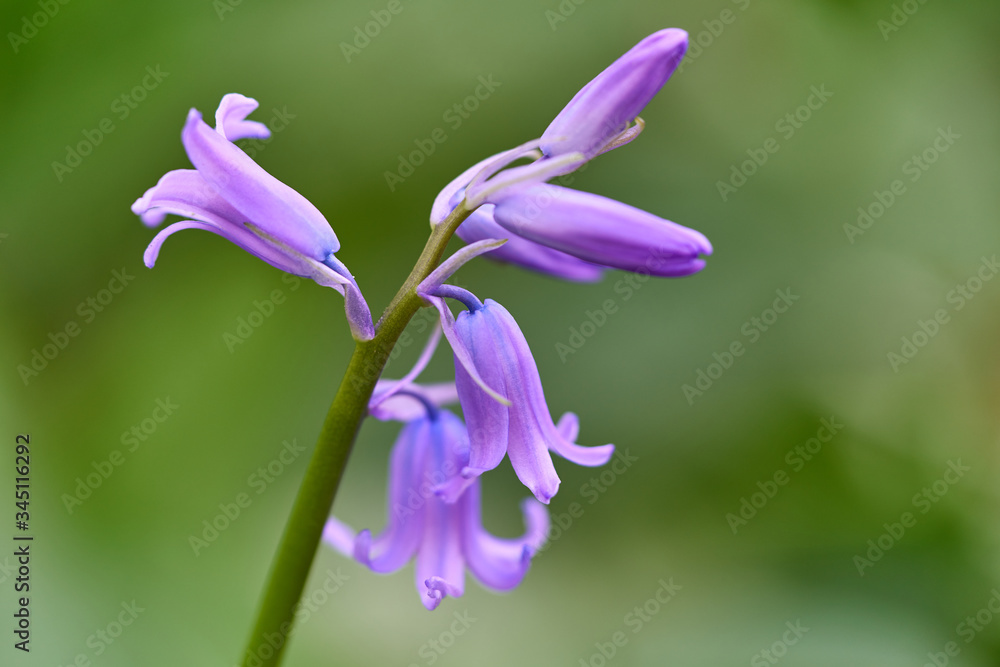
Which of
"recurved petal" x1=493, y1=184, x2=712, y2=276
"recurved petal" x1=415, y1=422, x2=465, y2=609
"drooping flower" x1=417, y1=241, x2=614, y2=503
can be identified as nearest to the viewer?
"recurved petal" x1=493, y1=184, x2=712, y2=276

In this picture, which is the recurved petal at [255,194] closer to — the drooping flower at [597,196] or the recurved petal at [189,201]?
the recurved petal at [189,201]

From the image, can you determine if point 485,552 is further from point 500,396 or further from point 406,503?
point 500,396

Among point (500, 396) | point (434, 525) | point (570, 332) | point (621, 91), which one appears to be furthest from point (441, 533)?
point (570, 332)

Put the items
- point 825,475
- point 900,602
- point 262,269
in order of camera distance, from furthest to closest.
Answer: point 262,269, point 825,475, point 900,602

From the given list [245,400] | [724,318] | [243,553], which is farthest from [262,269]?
[724,318]

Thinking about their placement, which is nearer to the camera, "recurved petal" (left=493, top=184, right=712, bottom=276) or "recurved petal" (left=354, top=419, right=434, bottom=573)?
"recurved petal" (left=493, top=184, right=712, bottom=276)

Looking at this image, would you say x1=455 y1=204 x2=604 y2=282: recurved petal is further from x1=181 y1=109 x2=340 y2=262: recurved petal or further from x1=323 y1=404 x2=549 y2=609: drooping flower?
x1=323 y1=404 x2=549 y2=609: drooping flower

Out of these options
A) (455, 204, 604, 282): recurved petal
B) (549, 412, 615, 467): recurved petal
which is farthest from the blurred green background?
(455, 204, 604, 282): recurved petal

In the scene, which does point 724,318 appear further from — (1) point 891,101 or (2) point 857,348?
(1) point 891,101
